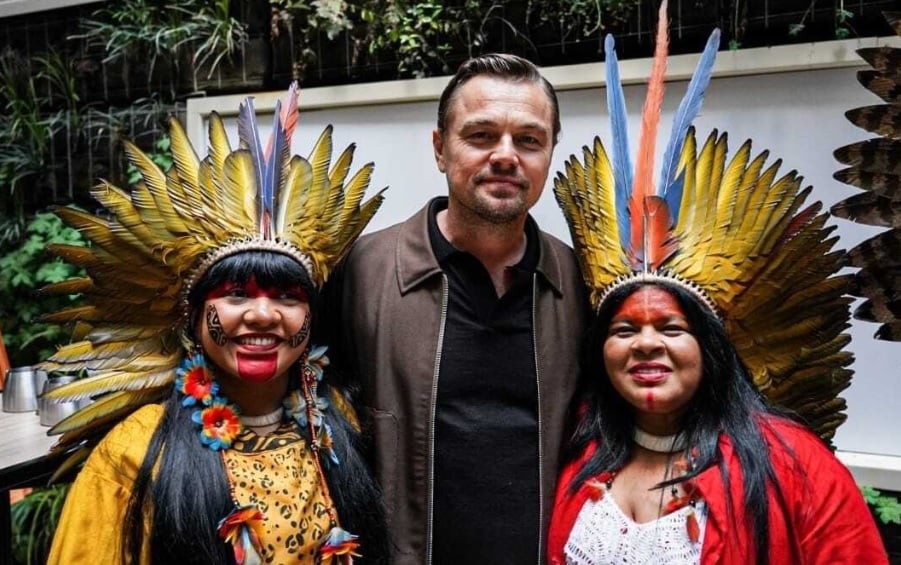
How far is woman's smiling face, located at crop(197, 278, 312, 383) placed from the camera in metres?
1.58

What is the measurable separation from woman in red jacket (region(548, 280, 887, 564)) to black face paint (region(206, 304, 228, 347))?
83cm

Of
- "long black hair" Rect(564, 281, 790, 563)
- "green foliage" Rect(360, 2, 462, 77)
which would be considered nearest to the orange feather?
"long black hair" Rect(564, 281, 790, 563)

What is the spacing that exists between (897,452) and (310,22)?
9.27 ft

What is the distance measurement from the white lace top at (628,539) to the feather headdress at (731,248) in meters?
0.45

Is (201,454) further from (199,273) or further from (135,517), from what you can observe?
(199,273)

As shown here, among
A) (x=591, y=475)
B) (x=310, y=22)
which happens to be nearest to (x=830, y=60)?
(x=591, y=475)

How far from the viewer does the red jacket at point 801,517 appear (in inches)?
56.9

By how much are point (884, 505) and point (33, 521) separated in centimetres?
371

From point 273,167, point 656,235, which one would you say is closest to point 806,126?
point 656,235

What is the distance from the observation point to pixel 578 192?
77.5 inches

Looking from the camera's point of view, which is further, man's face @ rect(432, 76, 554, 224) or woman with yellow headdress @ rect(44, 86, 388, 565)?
man's face @ rect(432, 76, 554, 224)

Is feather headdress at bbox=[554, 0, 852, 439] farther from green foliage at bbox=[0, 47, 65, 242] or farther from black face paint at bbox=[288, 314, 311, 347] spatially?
green foliage at bbox=[0, 47, 65, 242]

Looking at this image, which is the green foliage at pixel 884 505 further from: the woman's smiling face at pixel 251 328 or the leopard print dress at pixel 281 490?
the woman's smiling face at pixel 251 328

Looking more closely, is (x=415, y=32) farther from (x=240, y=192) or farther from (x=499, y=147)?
(x=240, y=192)
